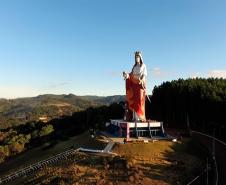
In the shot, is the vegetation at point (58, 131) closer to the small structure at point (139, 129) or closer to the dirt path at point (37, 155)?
the dirt path at point (37, 155)

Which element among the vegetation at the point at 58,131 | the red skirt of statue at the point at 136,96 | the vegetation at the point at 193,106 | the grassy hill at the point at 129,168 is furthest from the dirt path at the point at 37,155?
the vegetation at the point at 193,106

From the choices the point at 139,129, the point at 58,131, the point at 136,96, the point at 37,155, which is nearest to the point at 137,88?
the point at 136,96

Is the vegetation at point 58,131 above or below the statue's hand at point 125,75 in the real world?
below

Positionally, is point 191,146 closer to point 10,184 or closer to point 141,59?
point 141,59

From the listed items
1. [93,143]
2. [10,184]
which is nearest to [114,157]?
[93,143]

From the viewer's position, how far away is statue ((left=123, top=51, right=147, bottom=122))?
A: 55531 mm

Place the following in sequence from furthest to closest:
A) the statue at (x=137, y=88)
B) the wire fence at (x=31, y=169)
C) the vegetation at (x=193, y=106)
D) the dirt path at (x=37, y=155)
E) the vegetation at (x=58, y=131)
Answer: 1. the vegetation at (x=58, y=131)
2. the vegetation at (x=193, y=106)
3. the statue at (x=137, y=88)
4. the dirt path at (x=37, y=155)
5. the wire fence at (x=31, y=169)

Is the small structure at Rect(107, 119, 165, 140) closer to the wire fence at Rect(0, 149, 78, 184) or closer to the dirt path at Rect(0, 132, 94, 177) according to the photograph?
the dirt path at Rect(0, 132, 94, 177)

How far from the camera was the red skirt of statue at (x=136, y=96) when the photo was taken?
55.7 meters

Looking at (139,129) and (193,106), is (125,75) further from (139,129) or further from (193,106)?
(193,106)

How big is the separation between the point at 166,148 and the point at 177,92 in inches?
1086

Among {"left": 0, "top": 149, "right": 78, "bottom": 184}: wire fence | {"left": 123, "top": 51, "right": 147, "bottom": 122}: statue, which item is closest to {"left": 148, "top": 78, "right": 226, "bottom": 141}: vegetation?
{"left": 123, "top": 51, "right": 147, "bottom": 122}: statue

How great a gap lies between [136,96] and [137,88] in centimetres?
135

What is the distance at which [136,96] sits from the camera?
55906 mm
